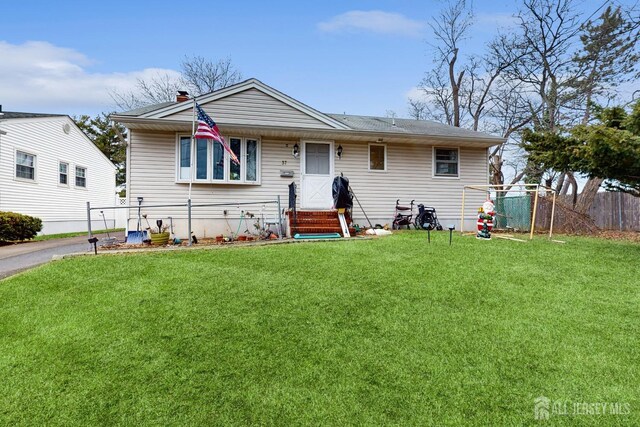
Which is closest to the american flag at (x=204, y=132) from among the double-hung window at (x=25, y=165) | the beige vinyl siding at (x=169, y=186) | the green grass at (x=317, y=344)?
the beige vinyl siding at (x=169, y=186)

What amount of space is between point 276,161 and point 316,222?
2407 mm

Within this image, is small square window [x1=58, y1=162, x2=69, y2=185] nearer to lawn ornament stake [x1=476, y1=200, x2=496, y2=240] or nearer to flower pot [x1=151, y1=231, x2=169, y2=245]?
flower pot [x1=151, y1=231, x2=169, y2=245]

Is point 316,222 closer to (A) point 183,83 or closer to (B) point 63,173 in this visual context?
(B) point 63,173

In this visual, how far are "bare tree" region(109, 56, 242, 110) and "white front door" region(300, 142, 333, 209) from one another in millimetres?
16112

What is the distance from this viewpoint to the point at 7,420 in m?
2.24

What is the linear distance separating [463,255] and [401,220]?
4.56 metres

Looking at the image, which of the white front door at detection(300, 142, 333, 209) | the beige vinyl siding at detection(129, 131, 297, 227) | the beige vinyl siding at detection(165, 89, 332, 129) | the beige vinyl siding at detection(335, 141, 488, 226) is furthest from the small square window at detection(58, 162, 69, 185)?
the beige vinyl siding at detection(335, 141, 488, 226)

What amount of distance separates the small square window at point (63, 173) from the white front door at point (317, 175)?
12.5 meters

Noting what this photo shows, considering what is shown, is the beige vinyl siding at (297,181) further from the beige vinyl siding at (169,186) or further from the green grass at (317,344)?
the green grass at (317,344)

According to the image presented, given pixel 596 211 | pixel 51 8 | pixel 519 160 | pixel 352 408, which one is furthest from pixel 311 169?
pixel 519 160

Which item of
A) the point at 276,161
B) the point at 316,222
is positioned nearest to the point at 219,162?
the point at 276,161

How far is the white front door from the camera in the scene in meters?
10.5

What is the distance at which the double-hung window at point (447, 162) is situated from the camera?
11.5 m

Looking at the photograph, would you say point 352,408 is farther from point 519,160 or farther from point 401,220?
point 519,160
